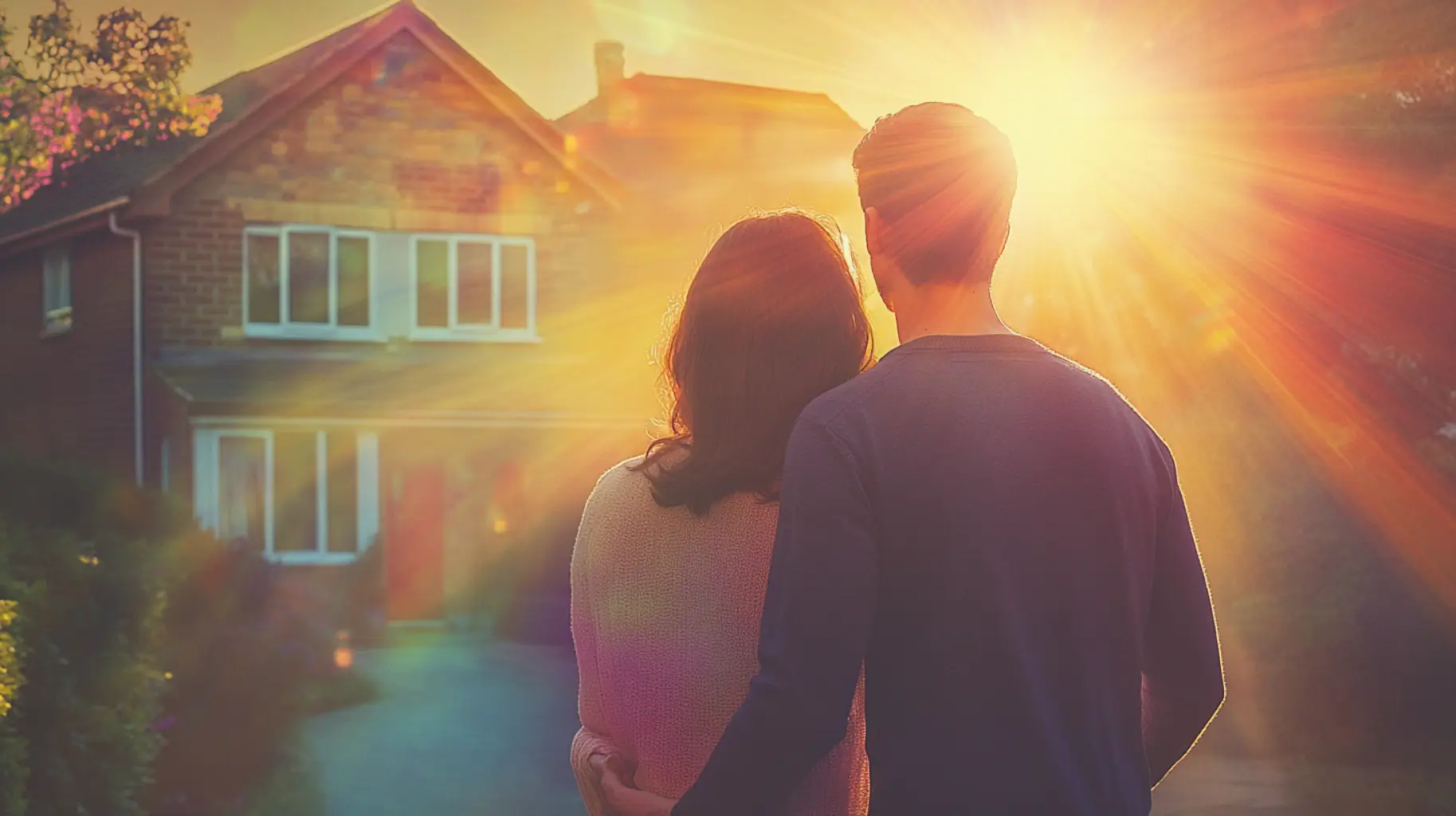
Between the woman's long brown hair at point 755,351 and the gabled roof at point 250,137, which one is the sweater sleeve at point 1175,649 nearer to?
the woman's long brown hair at point 755,351

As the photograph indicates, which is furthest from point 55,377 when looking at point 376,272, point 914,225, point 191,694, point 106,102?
point 914,225

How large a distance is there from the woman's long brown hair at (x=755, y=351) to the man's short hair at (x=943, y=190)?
11.4 inches

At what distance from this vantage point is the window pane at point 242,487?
21281 millimetres

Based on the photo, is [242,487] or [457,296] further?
[457,296]

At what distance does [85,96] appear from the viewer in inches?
642

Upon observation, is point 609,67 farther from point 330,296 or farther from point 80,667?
point 80,667

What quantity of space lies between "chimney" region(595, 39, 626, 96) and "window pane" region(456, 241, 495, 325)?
410 inches

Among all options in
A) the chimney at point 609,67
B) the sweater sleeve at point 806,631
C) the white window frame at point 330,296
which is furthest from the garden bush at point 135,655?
the chimney at point 609,67

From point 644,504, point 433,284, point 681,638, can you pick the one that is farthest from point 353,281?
point 681,638

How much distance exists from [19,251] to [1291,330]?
20.2 m

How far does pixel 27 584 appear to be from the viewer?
6.07 metres

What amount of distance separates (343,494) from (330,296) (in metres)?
3.01

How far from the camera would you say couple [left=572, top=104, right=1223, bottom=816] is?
219 cm

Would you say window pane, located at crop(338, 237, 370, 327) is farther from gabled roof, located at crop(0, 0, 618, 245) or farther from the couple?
the couple
